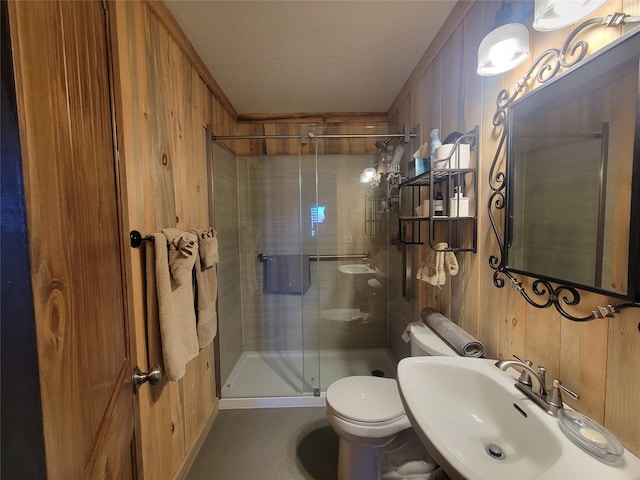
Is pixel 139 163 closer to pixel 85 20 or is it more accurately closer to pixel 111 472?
pixel 85 20

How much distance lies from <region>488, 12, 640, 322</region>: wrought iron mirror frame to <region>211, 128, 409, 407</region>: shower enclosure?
141 cm

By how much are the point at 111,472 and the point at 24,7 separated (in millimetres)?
856

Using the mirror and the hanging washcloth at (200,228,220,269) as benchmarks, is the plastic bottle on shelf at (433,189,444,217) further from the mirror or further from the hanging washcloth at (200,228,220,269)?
the hanging washcloth at (200,228,220,269)

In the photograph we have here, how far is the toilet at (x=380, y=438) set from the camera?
1254 millimetres

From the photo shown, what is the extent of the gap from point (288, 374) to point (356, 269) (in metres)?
1.13

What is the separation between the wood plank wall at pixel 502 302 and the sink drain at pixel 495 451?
25cm

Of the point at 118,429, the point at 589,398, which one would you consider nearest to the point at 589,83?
the point at 589,398

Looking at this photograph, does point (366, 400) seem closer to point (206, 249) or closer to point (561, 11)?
point (206, 249)

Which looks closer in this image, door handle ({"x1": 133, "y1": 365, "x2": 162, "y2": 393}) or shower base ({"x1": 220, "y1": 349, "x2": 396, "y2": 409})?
door handle ({"x1": 133, "y1": 365, "x2": 162, "y2": 393})

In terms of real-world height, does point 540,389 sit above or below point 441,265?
below

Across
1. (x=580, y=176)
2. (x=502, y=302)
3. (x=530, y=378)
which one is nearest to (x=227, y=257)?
(x=502, y=302)

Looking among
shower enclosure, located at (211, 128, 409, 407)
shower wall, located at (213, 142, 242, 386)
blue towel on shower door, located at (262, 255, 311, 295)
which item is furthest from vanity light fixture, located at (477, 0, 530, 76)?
blue towel on shower door, located at (262, 255, 311, 295)

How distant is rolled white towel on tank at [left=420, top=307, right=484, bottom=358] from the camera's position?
1115mm

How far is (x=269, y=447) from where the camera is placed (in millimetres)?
1641
